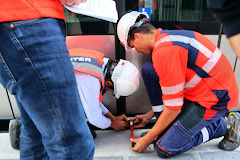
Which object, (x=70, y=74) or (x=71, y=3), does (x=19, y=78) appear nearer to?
(x=70, y=74)

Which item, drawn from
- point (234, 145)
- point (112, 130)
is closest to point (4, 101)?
point (112, 130)

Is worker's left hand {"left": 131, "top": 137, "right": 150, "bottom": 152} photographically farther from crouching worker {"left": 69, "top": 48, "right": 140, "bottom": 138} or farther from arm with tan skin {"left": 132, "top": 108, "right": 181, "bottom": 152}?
crouching worker {"left": 69, "top": 48, "right": 140, "bottom": 138}

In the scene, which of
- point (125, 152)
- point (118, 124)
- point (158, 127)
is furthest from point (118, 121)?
point (158, 127)

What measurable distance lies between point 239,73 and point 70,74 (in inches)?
80.3

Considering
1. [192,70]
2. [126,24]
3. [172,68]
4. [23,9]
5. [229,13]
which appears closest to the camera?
[229,13]

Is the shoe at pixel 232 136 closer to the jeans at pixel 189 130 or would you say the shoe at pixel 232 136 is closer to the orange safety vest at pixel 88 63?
the jeans at pixel 189 130

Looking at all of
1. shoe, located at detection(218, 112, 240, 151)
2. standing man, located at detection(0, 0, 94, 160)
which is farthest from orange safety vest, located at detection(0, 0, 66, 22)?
shoe, located at detection(218, 112, 240, 151)

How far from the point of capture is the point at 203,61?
1.41 meters

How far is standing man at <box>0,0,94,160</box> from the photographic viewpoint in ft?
2.28

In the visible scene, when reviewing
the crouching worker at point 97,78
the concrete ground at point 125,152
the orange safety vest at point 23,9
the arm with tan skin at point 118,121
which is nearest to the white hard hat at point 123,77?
the crouching worker at point 97,78

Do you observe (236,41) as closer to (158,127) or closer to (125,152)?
(158,127)

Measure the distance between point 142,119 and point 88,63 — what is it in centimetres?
95

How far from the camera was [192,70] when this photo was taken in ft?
4.79

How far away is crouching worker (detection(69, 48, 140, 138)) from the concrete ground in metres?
0.22
